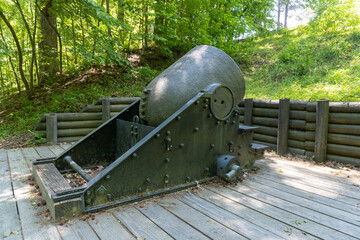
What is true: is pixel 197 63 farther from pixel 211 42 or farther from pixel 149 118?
pixel 211 42

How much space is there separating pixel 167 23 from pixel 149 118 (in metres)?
7.90

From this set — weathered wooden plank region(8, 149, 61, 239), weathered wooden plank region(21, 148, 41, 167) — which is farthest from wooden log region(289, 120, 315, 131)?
weathered wooden plank region(21, 148, 41, 167)

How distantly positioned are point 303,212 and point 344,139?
209cm

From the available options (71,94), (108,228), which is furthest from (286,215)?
(71,94)

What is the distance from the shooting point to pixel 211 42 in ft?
32.0

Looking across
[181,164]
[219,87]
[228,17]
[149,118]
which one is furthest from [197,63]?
Answer: [228,17]

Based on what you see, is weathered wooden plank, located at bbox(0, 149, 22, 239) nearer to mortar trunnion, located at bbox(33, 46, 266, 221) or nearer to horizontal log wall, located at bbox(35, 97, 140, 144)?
mortar trunnion, located at bbox(33, 46, 266, 221)

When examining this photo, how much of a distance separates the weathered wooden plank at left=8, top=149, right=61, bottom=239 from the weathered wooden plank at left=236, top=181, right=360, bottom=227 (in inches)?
81.6

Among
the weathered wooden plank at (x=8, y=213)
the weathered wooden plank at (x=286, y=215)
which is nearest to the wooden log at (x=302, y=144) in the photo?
the weathered wooden plank at (x=286, y=215)

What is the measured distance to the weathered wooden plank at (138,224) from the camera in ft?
7.02

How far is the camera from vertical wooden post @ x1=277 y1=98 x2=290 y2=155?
4758 mm

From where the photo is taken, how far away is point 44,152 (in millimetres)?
5207

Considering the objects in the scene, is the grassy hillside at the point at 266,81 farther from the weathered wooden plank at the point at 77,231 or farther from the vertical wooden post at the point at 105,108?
the weathered wooden plank at the point at 77,231

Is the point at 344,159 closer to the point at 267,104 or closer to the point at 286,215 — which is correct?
the point at 267,104
